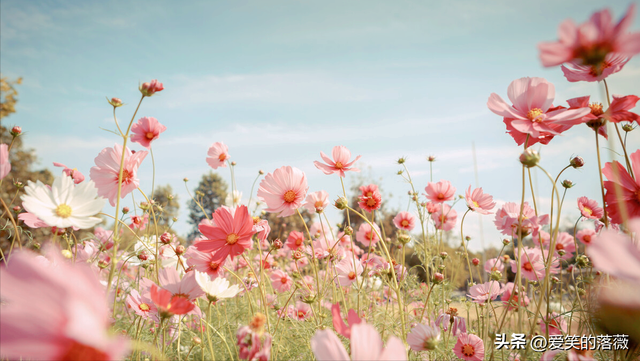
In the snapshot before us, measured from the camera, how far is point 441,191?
171 cm

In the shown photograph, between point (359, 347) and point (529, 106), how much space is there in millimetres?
616

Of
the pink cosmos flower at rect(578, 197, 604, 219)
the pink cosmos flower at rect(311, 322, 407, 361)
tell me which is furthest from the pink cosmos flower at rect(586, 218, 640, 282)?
the pink cosmos flower at rect(578, 197, 604, 219)

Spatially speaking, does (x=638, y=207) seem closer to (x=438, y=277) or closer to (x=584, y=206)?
(x=438, y=277)

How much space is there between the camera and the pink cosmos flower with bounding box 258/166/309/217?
0.99 meters

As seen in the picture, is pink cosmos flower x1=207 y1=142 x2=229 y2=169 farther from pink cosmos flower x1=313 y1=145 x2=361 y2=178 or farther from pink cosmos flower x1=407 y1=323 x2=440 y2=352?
pink cosmos flower x1=407 y1=323 x2=440 y2=352

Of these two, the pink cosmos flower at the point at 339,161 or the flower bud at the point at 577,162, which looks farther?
the pink cosmos flower at the point at 339,161

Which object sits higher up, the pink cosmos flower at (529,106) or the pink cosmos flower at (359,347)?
Result: the pink cosmos flower at (529,106)

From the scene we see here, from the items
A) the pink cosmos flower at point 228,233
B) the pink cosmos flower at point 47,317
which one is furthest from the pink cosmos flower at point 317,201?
the pink cosmos flower at point 47,317

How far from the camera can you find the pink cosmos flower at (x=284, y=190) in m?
0.99

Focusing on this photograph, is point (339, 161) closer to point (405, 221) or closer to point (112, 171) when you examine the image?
point (112, 171)

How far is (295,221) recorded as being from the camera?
10.4 meters

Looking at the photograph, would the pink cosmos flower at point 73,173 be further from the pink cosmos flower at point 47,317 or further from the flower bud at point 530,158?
the flower bud at point 530,158

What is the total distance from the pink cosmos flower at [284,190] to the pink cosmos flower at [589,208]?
1.12 metres

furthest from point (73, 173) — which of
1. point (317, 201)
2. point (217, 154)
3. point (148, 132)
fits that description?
point (317, 201)
